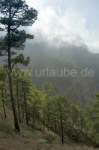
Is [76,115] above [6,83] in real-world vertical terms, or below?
below

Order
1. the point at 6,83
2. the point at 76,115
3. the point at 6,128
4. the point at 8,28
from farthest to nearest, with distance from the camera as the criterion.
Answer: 1. the point at 76,115
2. the point at 6,83
3. the point at 8,28
4. the point at 6,128

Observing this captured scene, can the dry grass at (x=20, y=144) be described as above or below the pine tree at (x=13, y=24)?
below

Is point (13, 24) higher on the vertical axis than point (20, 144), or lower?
higher

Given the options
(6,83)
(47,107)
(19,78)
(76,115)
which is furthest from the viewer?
(76,115)

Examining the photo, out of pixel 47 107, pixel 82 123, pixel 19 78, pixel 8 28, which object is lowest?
pixel 82 123

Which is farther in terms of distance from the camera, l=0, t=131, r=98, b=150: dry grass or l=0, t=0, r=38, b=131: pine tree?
l=0, t=0, r=38, b=131: pine tree

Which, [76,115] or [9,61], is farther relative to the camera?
[76,115]

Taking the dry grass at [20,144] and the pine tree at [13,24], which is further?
the pine tree at [13,24]

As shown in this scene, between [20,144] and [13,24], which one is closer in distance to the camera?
[20,144]

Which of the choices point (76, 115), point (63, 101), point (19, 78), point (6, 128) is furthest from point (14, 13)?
point (76, 115)

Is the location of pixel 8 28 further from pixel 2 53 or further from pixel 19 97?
pixel 19 97

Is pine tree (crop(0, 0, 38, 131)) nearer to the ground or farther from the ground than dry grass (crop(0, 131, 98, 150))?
farther from the ground

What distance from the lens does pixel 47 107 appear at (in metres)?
36.9

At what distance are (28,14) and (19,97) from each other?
62.3 ft
